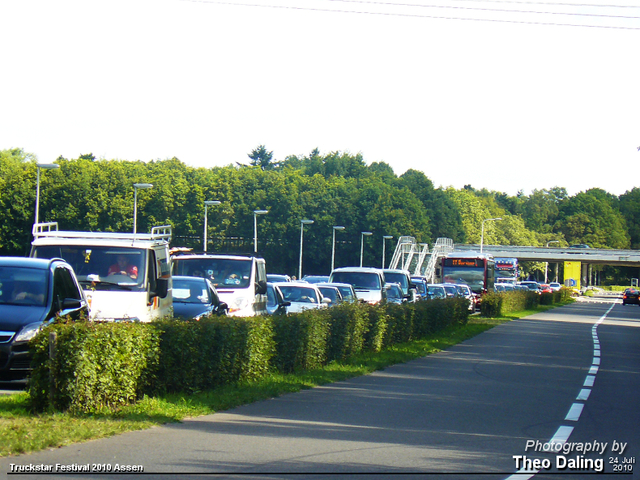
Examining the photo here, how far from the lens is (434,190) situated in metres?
108

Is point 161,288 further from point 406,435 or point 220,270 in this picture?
point 406,435

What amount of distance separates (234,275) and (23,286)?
702 cm

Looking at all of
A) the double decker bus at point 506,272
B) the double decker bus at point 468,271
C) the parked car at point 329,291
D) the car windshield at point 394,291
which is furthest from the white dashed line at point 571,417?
the double decker bus at point 506,272

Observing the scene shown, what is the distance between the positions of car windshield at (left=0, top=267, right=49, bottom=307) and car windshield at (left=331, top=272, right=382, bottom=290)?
1729cm

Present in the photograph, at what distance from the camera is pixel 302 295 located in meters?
21.2

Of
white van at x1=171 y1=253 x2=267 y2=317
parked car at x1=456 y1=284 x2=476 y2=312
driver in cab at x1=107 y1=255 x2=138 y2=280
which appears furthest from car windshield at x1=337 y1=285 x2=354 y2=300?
parked car at x1=456 y1=284 x2=476 y2=312

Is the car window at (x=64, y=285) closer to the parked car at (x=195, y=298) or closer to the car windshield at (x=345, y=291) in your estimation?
the parked car at (x=195, y=298)

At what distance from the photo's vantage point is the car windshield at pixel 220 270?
694 inches

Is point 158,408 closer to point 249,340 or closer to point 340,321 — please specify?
point 249,340

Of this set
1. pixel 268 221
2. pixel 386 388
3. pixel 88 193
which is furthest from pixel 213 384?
pixel 268 221

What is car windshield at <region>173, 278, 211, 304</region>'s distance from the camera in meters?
15.7

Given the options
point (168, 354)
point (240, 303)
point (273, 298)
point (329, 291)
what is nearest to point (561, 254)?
point (329, 291)

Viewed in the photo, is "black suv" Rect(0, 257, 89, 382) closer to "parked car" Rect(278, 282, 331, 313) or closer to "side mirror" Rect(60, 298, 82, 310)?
"side mirror" Rect(60, 298, 82, 310)


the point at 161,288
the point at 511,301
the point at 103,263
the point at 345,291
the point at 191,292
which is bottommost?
the point at 511,301
